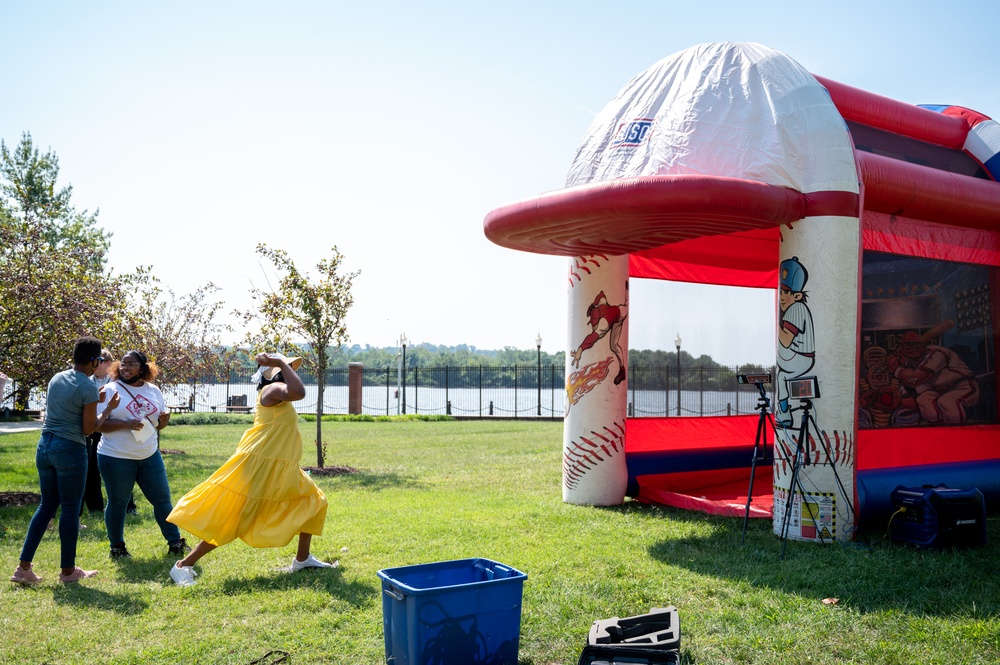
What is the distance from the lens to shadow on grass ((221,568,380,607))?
6008 mm

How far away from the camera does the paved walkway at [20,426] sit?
850 inches

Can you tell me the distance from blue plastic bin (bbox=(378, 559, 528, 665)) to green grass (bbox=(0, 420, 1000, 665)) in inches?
13.8

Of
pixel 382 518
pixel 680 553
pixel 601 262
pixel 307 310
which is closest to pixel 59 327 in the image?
pixel 307 310

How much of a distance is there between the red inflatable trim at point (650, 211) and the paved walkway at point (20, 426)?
1807 centimetres

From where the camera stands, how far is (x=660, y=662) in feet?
13.9

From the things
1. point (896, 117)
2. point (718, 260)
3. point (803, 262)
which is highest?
point (896, 117)

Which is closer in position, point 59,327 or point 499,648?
point 499,648

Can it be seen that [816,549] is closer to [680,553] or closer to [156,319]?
[680,553]

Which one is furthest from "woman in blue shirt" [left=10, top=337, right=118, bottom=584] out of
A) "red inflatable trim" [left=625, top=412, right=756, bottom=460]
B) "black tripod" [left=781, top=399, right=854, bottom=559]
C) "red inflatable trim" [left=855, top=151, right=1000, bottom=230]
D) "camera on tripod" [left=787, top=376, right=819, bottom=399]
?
"red inflatable trim" [left=855, top=151, right=1000, bottom=230]

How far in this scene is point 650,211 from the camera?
24.1 ft

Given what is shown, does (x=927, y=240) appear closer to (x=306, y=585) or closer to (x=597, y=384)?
(x=597, y=384)

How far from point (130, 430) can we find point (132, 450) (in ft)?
0.59

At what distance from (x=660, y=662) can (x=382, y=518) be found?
509 cm

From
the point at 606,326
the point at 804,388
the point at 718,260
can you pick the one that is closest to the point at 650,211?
the point at 804,388
